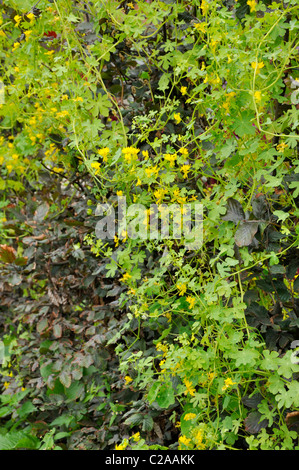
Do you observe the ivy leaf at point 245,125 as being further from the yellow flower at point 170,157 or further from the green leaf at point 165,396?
the green leaf at point 165,396

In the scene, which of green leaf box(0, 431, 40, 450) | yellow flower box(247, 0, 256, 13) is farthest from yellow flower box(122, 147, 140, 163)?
green leaf box(0, 431, 40, 450)

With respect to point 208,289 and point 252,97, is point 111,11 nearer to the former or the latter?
point 252,97

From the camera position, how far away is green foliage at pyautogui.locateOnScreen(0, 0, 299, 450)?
1425 mm

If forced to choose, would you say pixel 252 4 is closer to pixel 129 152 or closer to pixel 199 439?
pixel 129 152

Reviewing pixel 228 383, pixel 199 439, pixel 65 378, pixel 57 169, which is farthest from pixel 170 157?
pixel 65 378

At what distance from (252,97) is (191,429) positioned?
1031mm

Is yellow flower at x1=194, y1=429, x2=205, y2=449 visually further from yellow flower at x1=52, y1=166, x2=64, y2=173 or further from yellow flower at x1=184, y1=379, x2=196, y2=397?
yellow flower at x1=52, y1=166, x2=64, y2=173

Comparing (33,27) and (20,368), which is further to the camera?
(20,368)

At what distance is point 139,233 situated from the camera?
1677 mm

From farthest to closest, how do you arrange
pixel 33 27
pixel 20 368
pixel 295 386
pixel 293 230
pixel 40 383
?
1. pixel 20 368
2. pixel 40 383
3. pixel 33 27
4. pixel 293 230
5. pixel 295 386

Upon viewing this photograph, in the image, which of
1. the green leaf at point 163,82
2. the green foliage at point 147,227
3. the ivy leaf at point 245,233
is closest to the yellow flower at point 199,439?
the green foliage at point 147,227

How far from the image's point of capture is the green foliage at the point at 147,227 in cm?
142

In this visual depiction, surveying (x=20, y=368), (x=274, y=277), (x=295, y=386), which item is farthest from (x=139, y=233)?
(x=20, y=368)

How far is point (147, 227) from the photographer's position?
1730 millimetres
